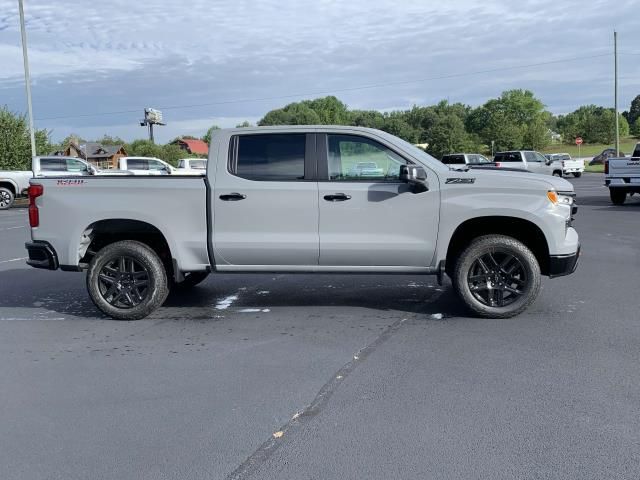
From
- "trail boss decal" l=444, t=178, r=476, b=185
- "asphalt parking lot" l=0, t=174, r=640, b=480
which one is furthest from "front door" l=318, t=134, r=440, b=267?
"asphalt parking lot" l=0, t=174, r=640, b=480

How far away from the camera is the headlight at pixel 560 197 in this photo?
6.29 meters

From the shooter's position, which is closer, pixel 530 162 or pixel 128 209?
pixel 128 209

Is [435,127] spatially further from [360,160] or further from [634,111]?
[634,111]

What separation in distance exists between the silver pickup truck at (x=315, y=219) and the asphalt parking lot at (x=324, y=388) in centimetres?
53

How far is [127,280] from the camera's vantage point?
6766mm

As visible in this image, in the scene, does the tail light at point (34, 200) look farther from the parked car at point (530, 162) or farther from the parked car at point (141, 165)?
the parked car at point (530, 162)

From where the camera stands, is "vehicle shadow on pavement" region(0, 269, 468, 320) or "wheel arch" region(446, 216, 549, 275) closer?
"wheel arch" region(446, 216, 549, 275)

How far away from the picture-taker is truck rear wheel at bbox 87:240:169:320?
6668 mm

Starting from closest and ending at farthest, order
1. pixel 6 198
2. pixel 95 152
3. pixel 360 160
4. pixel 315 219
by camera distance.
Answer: pixel 315 219
pixel 360 160
pixel 6 198
pixel 95 152

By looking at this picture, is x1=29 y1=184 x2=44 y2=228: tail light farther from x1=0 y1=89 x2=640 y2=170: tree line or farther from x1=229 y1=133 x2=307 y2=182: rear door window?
x1=0 y1=89 x2=640 y2=170: tree line

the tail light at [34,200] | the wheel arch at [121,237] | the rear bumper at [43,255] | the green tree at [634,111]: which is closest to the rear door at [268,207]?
the wheel arch at [121,237]

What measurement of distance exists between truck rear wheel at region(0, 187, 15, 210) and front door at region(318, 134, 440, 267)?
22973 mm

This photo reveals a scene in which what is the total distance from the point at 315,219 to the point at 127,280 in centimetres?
211

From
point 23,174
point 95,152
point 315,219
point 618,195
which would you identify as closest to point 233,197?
point 315,219
